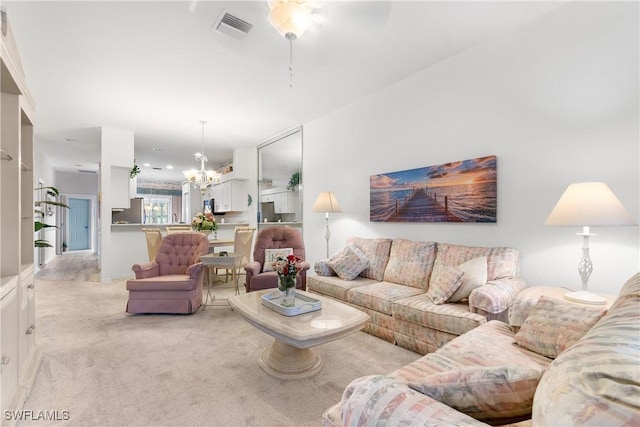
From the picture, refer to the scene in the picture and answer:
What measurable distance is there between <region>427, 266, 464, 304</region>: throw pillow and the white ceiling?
7.08 feet

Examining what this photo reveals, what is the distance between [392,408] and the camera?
809 millimetres

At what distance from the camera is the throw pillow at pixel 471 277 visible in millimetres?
2477

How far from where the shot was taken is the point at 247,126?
545cm

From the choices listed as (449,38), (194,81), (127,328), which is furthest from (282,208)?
(449,38)

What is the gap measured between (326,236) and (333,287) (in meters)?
1.29

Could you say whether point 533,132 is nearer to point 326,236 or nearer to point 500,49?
point 500,49

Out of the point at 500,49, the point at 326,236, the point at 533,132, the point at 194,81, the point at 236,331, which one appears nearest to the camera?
the point at 533,132

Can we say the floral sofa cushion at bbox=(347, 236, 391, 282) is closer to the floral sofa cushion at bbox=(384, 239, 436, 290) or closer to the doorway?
the floral sofa cushion at bbox=(384, 239, 436, 290)

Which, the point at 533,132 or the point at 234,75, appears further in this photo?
the point at 234,75

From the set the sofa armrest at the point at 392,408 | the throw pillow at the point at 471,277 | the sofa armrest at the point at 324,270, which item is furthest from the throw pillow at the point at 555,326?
the sofa armrest at the point at 324,270

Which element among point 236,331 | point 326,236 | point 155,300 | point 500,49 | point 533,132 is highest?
point 500,49

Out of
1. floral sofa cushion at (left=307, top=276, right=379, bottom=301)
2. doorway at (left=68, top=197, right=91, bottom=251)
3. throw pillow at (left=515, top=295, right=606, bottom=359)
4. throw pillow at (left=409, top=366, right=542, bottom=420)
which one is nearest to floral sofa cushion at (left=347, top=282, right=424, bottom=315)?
floral sofa cushion at (left=307, top=276, right=379, bottom=301)

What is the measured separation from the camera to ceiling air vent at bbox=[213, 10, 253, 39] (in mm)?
2430

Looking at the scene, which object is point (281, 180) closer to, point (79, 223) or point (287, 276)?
point (287, 276)
